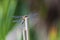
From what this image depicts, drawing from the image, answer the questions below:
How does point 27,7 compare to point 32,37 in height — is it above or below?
above

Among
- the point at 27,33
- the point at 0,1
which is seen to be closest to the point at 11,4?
the point at 0,1

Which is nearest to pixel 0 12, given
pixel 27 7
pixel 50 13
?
pixel 27 7

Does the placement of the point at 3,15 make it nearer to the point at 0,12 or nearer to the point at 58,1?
the point at 0,12

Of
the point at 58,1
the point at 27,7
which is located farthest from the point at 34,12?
the point at 58,1

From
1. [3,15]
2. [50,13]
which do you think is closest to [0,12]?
[3,15]

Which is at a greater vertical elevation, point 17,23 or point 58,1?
point 58,1

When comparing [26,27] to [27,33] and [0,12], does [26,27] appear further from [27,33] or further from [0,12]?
[0,12]

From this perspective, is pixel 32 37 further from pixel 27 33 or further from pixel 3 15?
pixel 3 15
